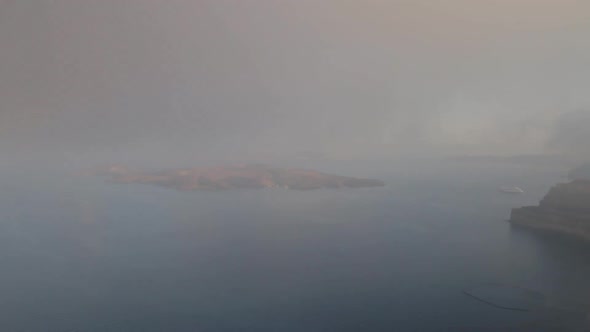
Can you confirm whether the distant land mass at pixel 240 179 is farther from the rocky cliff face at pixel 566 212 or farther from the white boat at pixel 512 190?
the rocky cliff face at pixel 566 212

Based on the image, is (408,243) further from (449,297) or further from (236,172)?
(236,172)

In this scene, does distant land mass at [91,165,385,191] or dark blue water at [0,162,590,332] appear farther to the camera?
distant land mass at [91,165,385,191]

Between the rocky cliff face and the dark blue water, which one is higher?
the rocky cliff face

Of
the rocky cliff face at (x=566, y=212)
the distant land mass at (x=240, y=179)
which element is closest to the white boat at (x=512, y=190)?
the rocky cliff face at (x=566, y=212)

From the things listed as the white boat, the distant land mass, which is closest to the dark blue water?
the white boat

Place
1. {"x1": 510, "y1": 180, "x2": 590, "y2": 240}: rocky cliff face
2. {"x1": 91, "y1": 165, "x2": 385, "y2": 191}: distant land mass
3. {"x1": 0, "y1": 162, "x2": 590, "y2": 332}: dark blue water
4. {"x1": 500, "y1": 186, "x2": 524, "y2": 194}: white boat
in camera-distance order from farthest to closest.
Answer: {"x1": 91, "y1": 165, "x2": 385, "y2": 191}: distant land mass < {"x1": 500, "y1": 186, "x2": 524, "y2": 194}: white boat < {"x1": 510, "y1": 180, "x2": 590, "y2": 240}: rocky cliff face < {"x1": 0, "y1": 162, "x2": 590, "y2": 332}: dark blue water

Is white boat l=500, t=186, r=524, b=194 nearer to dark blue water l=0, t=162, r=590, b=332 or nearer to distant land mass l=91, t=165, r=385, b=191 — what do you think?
dark blue water l=0, t=162, r=590, b=332
